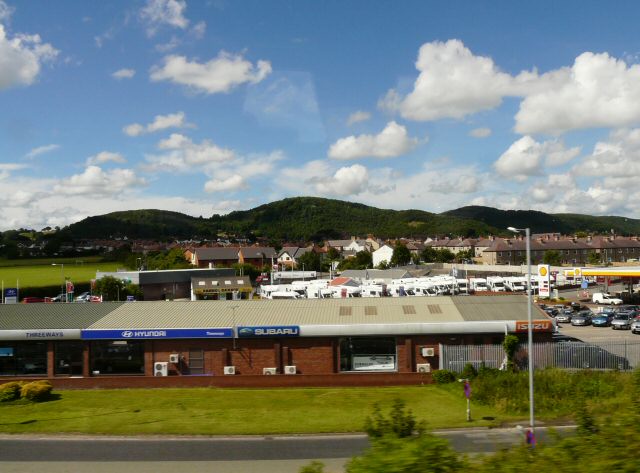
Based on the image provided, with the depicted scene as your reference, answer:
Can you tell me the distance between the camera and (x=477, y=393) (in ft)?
89.9

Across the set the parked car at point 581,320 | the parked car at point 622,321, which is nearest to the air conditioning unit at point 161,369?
the parked car at point 581,320

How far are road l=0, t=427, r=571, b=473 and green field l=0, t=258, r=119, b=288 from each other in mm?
78537

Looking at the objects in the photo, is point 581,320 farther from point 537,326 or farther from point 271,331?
point 271,331

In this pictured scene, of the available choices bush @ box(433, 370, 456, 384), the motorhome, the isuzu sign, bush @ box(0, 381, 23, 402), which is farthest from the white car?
bush @ box(0, 381, 23, 402)

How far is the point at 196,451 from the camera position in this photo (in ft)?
69.3

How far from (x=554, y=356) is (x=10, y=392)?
30.2 metres

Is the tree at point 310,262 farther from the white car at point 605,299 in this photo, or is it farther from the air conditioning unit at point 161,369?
the air conditioning unit at point 161,369

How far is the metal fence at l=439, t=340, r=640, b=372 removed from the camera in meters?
31.5

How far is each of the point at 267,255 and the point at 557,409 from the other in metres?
135

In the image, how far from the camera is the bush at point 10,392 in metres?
29.7

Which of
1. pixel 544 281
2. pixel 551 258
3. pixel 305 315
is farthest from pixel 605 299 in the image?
pixel 551 258

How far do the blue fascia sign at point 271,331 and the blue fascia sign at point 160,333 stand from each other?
839 mm

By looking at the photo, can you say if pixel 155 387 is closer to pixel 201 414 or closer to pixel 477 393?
pixel 201 414

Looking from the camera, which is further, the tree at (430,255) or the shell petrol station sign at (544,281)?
the tree at (430,255)
